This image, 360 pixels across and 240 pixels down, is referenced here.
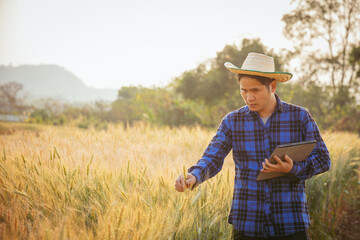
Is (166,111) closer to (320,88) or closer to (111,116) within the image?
(111,116)

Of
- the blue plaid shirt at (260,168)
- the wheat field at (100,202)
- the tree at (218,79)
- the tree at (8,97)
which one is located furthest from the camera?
the tree at (8,97)

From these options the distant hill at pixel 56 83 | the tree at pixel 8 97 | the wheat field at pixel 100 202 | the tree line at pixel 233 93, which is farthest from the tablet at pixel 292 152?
the distant hill at pixel 56 83

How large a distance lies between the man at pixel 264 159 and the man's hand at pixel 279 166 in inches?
2.8

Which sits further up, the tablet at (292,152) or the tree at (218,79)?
A: the tree at (218,79)

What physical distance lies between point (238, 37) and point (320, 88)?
713cm

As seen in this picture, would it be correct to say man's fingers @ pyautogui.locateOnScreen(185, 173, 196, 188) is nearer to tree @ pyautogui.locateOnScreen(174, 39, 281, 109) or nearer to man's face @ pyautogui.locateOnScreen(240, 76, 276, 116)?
man's face @ pyautogui.locateOnScreen(240, 76, 276, 116)

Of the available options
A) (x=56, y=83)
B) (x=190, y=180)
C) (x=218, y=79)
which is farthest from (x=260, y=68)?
(x=56, y=83)

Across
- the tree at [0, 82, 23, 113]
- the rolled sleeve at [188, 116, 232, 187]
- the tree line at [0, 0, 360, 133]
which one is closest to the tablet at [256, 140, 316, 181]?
the rolled sleeve at [188, 116, 232, 187]

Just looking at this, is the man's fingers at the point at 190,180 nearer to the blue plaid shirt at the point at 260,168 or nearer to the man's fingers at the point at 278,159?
the blue plaid shirt at the point at 260,168

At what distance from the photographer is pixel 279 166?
1.72 metres

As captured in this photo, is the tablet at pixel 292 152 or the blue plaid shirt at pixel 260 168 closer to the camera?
the tablet at pixel 292 152

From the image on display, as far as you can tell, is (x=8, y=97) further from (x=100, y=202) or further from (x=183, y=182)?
(x=183, y=182)

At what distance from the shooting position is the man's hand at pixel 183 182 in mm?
1740

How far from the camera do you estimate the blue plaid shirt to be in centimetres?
192
